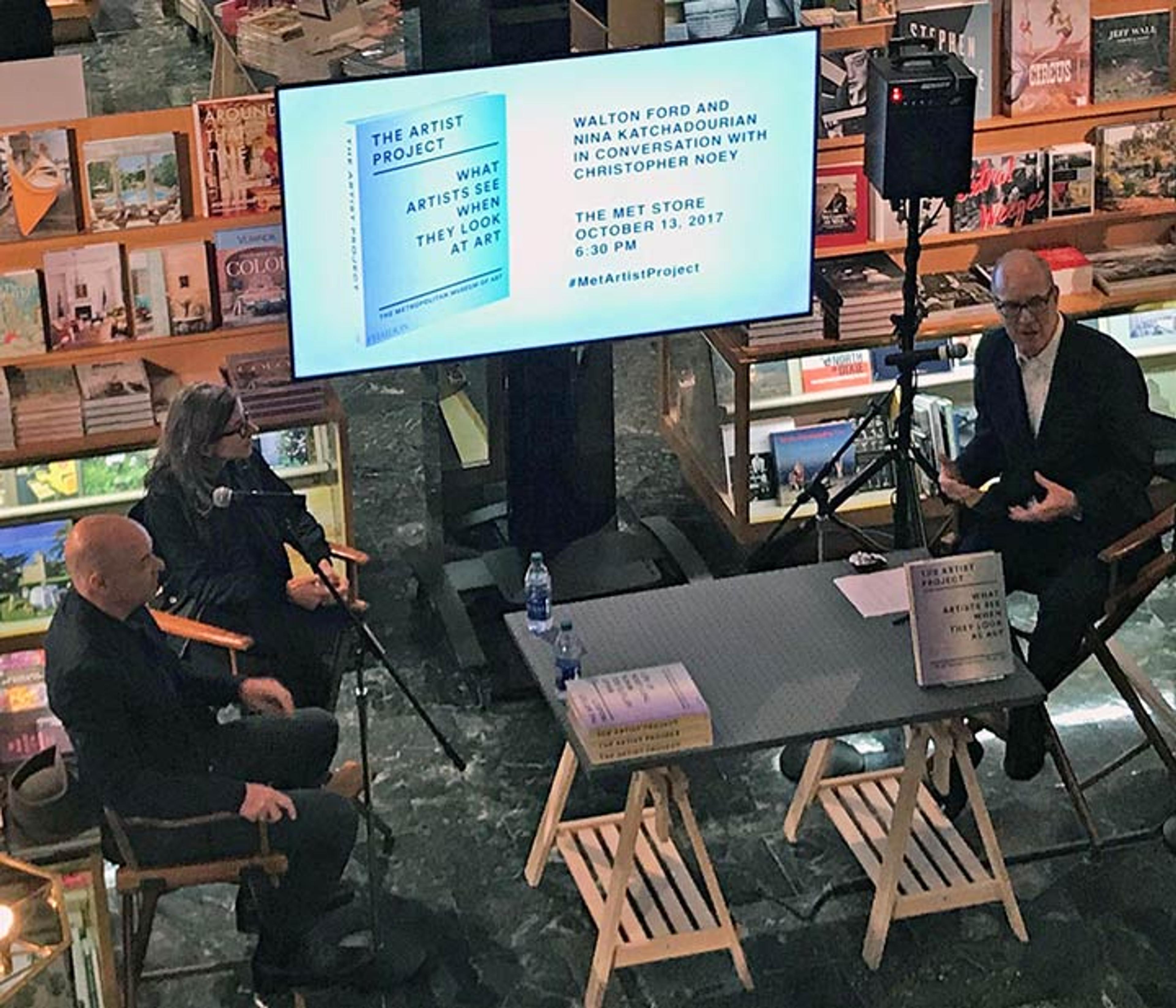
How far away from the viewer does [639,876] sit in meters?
4.82

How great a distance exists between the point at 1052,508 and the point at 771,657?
89 centimetres

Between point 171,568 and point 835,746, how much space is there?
1.63 m

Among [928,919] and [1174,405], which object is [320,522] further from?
[1174,405]

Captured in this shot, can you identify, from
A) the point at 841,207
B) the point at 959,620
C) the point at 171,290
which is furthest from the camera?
the point at 841,207

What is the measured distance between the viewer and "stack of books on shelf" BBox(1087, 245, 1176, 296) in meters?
6.15

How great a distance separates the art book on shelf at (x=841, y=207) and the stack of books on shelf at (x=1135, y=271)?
676 millimetres

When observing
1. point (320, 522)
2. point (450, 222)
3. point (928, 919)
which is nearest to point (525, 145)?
point (450, 222)

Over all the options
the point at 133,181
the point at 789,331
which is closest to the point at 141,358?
the point at 133,181

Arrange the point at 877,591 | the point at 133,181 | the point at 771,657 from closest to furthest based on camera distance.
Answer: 1. the point at 771,657
2. the point at 877,591
3. the point at 133,181

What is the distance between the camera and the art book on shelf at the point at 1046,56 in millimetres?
5980

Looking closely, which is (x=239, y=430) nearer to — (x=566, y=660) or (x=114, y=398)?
(x=114, y=398)

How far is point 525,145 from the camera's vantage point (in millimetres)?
5320

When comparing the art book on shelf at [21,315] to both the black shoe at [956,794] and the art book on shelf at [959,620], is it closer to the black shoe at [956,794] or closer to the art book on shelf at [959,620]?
the art book on shelf at [959,620]

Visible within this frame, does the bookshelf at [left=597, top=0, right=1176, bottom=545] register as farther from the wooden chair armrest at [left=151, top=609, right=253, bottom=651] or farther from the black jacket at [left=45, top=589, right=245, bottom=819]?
the black jacket at [left=45, top=589, right=245, bottom=819]
